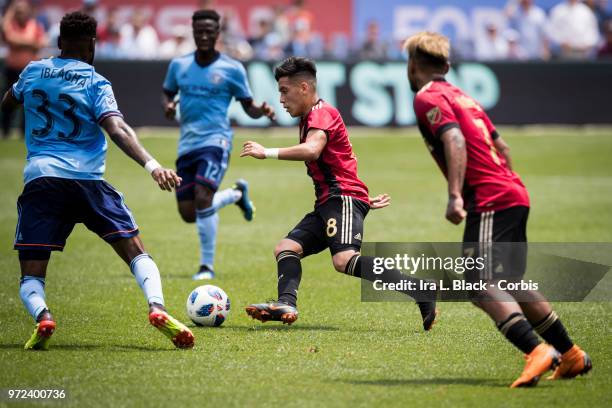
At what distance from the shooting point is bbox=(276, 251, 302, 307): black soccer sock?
872 centimetres

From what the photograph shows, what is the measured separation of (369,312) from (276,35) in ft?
63.8

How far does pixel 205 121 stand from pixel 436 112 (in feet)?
17.6

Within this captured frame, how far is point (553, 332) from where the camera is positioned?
703 centimetres

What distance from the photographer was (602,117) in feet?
89.1

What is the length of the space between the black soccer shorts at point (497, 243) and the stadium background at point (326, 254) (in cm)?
73

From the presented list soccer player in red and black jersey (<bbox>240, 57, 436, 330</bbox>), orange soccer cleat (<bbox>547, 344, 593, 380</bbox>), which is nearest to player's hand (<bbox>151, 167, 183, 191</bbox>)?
soccer player in red and black jersey (<bbox>240, 57, 436, 330</bbox>)

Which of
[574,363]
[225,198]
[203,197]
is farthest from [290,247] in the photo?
[225,198]

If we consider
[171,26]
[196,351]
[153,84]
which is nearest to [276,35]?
[153,84]

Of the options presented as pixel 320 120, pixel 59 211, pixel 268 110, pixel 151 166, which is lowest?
pixel 59 211

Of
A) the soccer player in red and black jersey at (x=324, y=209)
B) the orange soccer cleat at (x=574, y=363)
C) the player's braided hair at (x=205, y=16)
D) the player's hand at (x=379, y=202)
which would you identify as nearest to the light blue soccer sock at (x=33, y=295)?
the soccer player in red and black jersey at (x=324, y=209)

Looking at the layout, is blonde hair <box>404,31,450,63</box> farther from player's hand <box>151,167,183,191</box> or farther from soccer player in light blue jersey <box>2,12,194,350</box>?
soccer player in light blue jersey <box>2,12,194,350</box>

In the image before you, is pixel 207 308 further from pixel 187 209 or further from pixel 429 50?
pixel 187 209

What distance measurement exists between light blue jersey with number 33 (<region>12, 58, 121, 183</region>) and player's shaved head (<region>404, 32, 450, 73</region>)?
88.0 inches

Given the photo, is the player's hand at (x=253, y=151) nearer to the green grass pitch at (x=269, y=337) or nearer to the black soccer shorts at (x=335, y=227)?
the black soccer shorts at (x=335, y=227)
